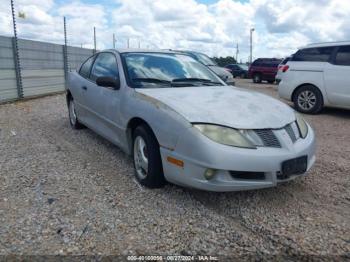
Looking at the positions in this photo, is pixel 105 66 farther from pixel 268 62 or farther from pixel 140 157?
pixel 268 62

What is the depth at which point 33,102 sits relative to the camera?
415 inches

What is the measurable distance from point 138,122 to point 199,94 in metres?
0.74

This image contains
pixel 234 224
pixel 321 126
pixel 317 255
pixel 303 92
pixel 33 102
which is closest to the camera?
pixel 317 255

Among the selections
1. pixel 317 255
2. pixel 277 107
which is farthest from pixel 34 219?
pixel 277 107

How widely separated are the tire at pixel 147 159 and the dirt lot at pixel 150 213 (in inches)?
5.2

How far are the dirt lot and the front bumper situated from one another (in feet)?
0.98

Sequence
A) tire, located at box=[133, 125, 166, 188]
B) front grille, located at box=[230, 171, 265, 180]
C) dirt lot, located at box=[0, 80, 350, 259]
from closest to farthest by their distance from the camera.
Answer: dirt lot, located at box=[0, 80, 350, 259] < front grille, located at box=[230, 171, 265, 180] < tire, located at box=[133, 125, 166, 188]

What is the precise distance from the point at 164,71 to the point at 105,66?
1.04 metres

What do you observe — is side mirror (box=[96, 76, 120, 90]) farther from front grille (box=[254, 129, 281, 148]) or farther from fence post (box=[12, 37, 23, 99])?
fence post (box=[12, 37, 23, 99])

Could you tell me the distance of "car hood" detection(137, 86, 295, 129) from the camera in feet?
10.3

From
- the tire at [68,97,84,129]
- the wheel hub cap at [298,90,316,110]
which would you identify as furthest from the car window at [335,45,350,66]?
the tire at [68,97,84,129]

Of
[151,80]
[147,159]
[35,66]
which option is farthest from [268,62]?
[147,159]

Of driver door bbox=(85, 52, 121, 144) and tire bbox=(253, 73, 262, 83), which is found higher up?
driver door bbox=(85, 52, 121, 144)

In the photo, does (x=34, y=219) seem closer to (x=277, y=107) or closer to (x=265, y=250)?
(x=265, y=250)
